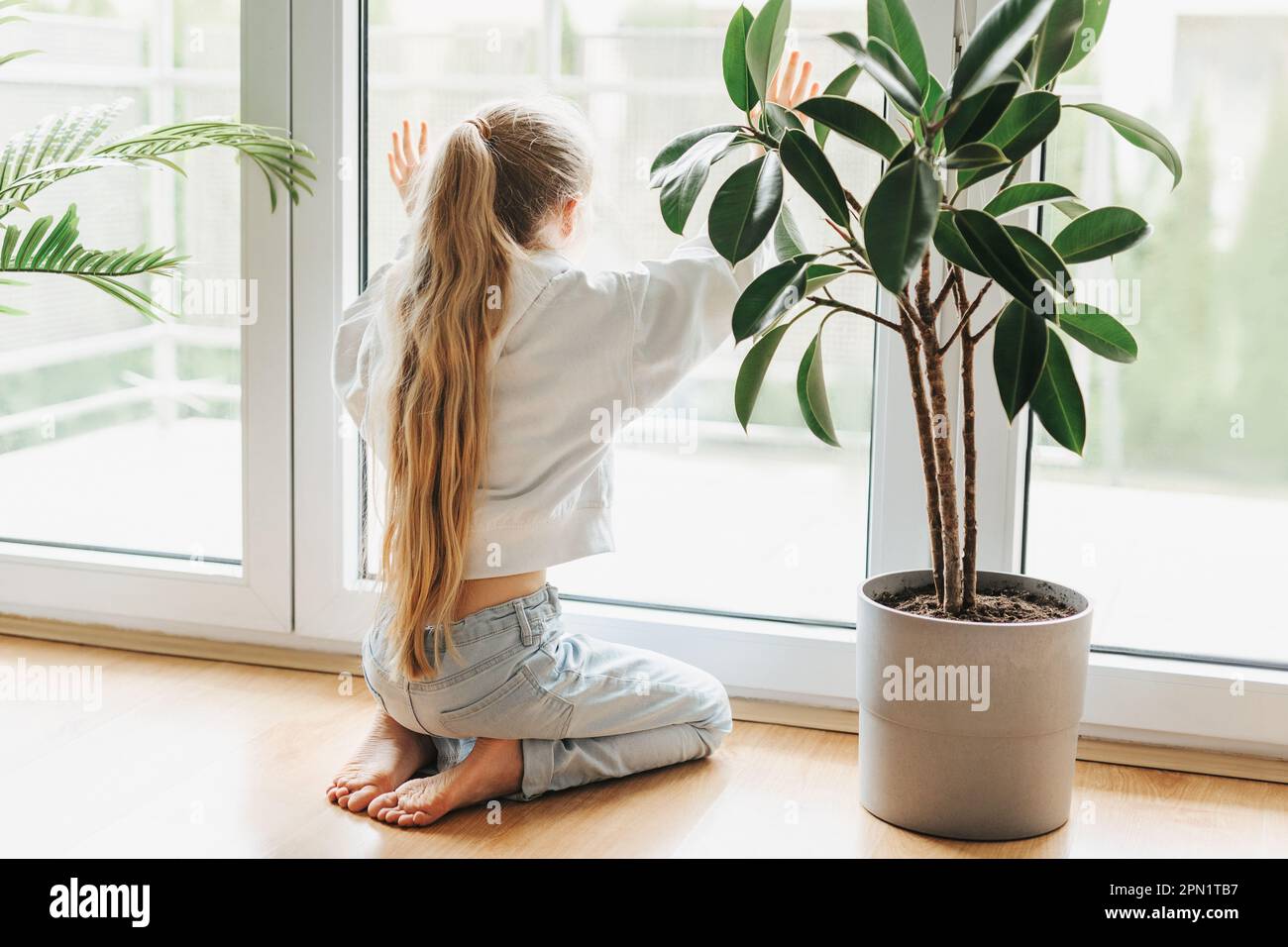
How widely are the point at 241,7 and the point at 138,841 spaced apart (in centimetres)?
124

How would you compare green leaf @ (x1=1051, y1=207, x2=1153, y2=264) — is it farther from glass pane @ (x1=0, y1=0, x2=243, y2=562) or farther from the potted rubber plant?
glass pane @ (x1=0, y1=0, x2=243, y2=562)

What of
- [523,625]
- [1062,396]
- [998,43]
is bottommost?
[523,625]

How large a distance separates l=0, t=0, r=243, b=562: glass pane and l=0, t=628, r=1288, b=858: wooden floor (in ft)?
1.38

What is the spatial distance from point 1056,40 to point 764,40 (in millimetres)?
305

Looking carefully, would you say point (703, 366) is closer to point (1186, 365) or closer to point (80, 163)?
point (1186, 365)

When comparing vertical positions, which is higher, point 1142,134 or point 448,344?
point 1142,134

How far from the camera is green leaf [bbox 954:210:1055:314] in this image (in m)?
1.28

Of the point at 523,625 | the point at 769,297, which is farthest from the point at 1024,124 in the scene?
the point at 523,625

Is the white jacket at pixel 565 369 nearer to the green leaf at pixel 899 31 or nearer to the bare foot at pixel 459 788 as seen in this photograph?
the bare foot at pixel 459 788

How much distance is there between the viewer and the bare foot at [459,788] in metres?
1.62

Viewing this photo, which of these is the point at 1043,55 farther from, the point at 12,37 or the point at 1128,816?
the point at 12,37

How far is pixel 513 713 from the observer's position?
1.67 metres

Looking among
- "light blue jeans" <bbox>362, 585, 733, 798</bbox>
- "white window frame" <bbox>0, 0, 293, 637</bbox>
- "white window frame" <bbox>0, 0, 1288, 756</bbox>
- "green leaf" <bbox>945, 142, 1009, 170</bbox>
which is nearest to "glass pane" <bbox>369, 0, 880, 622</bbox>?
"white window frame" <bbox>0, 0, 1288, 756</bbox>
